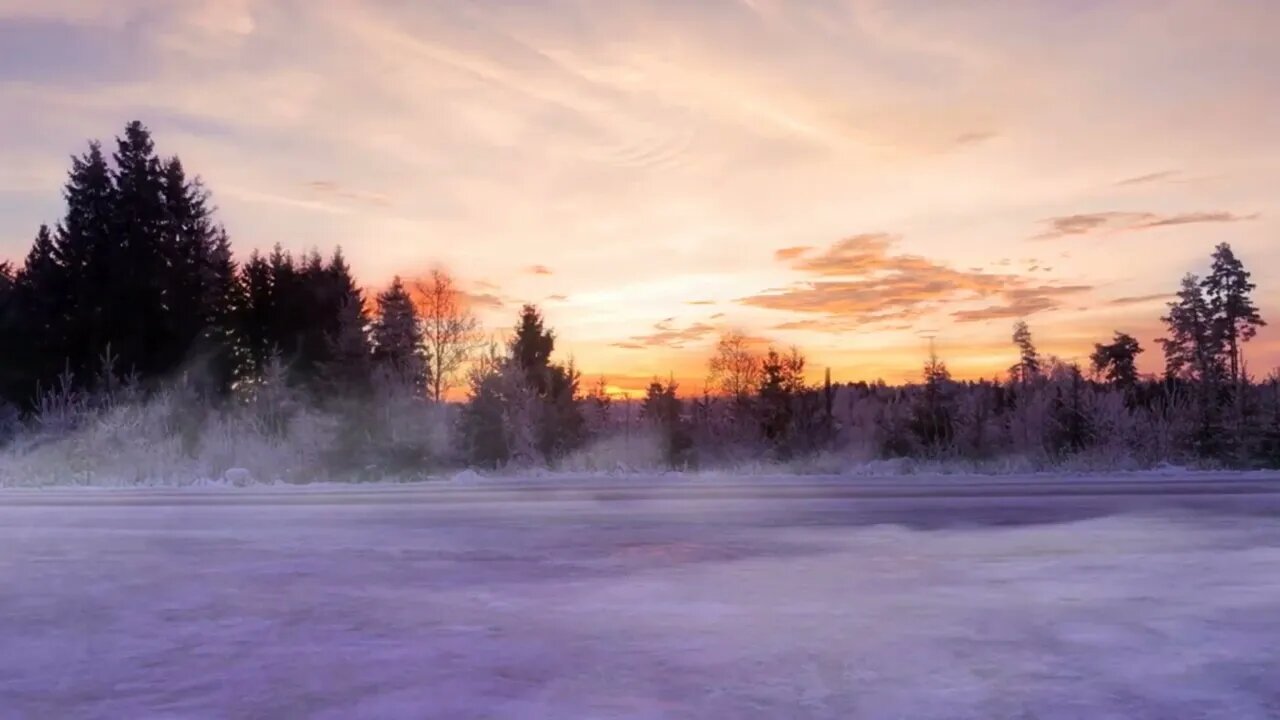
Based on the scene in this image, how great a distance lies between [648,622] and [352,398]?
18.8 meters

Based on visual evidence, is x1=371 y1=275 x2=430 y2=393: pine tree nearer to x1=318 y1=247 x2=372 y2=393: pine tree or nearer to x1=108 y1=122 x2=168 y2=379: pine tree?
x1=318 y1=247 x2=372 y2=393: pine tree

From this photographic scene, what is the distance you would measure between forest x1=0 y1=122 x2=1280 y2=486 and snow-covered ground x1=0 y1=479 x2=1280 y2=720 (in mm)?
12572

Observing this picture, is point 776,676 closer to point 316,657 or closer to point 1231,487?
point 316,657

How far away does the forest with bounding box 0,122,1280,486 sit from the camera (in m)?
23.0

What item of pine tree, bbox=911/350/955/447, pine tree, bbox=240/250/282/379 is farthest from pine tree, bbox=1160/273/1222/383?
pine tree, bbox=240/250/282/379

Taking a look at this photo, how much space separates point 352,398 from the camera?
77.6ft

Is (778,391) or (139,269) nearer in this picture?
(778,391)

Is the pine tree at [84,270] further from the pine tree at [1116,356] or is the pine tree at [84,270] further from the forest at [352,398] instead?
the pine tree at [1116,356]

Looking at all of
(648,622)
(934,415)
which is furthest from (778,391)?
(648,622)

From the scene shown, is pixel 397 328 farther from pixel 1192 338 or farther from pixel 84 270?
pixel 1192 338

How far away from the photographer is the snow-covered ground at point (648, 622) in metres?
4.55

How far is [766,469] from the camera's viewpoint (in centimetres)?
2341

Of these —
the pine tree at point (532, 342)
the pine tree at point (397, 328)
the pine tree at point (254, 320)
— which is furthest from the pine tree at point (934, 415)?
the pine tree at point (254, 320)

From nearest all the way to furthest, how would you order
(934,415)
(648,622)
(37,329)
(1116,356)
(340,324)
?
(648,622) < (934,415) < (37,329) < (340,324) < (1116,356)
